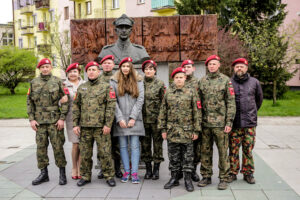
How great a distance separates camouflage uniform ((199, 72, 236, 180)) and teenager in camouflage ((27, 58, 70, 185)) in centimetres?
215

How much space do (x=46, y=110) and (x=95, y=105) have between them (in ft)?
2.59

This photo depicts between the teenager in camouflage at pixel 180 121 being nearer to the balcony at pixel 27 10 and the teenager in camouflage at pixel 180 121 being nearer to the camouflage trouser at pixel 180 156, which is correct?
the camouflage trouser at pixel 180 156

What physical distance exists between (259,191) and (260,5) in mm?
14959

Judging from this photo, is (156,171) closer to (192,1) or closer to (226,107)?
(226,107)

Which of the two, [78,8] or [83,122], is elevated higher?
[78,8]

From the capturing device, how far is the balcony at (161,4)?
74.1ft

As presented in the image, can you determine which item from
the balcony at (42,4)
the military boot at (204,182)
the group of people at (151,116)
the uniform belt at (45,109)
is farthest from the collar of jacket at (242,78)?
the balcony at (42,4)

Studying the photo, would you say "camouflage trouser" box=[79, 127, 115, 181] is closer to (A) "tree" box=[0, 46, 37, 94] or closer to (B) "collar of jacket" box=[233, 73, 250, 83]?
(B) "collar of jacket" box=[233, 73, 250, 83]

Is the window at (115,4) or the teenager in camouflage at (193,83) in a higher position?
the window at (115,4)

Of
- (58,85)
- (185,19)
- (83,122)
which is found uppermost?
(185,19)

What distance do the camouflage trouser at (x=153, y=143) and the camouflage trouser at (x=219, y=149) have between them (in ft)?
2.34

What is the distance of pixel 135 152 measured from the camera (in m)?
5.07

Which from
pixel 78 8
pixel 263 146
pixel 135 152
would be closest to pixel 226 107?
pixel 135 152

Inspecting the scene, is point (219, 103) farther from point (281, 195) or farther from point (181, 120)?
point (281, 195)
